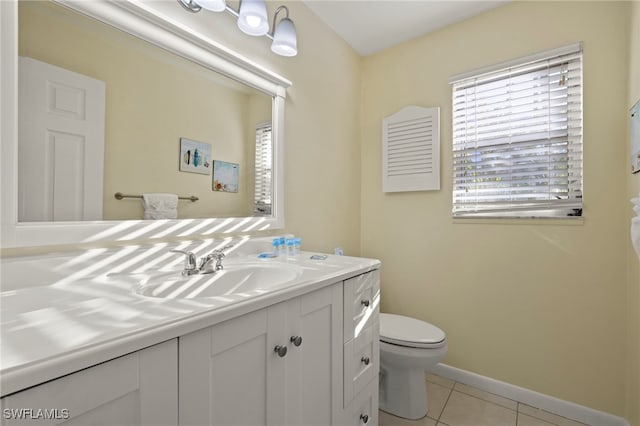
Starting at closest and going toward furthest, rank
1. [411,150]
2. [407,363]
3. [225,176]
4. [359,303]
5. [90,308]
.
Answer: [90,308] < [359,303] < [225,176] < [407,363] < [411,150]

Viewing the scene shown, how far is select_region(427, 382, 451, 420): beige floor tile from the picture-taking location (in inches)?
66.5

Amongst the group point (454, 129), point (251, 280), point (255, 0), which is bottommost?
point (251, 280)

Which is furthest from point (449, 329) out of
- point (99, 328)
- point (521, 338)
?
point (99, 328)

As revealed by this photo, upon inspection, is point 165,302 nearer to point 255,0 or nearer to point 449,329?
point 255,0

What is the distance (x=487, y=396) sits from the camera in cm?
183

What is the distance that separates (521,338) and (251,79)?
215 centimetres

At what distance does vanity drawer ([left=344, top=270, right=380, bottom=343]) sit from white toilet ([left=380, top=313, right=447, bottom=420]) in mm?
355

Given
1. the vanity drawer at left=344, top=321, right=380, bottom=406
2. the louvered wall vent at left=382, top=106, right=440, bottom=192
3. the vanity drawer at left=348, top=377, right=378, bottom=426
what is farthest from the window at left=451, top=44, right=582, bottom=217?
the vanity drawer at left=348, top=377, right=378, bottom=426

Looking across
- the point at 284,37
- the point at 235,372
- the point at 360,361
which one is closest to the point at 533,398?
the point at 360,361

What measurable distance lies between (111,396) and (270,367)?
0.41 meters

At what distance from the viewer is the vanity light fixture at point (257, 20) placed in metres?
1.21

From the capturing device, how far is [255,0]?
1310 millimetres

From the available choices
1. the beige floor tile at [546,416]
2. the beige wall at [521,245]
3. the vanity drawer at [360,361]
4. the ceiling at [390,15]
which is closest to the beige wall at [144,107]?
the vanity drawer at [360,361]

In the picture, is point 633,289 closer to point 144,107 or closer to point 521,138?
point 521,138
